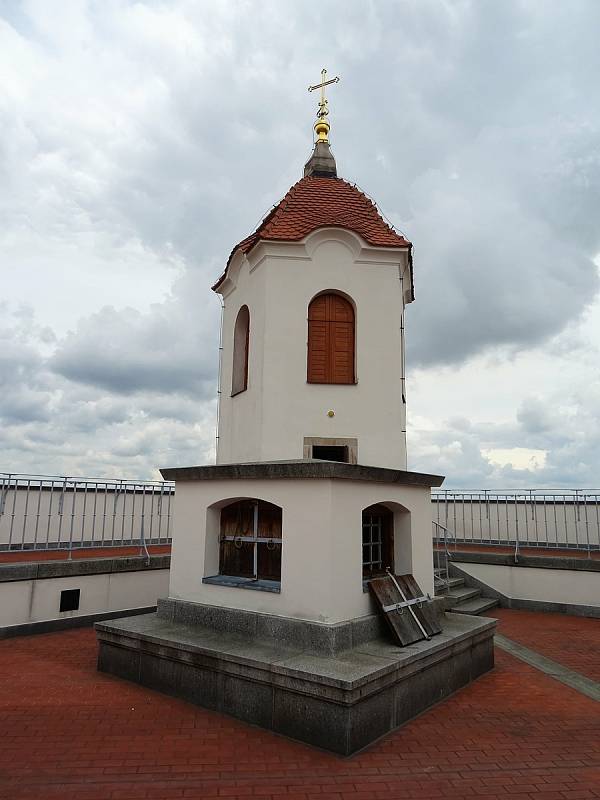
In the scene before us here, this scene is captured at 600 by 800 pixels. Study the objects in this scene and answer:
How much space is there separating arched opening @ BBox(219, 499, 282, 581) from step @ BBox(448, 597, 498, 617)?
538 centimetres

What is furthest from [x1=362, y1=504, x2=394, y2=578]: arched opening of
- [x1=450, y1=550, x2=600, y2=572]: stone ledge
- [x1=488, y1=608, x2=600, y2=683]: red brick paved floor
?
[x1=450, y1=550, x2=600, y2=572]: stone ledge

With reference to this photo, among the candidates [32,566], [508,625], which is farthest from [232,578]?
[508,625]

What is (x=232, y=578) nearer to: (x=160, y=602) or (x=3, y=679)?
(x=160, y=602)

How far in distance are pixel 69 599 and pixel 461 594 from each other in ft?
26.4

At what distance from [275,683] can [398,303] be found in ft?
20.1

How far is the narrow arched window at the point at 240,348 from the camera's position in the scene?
32.3ft

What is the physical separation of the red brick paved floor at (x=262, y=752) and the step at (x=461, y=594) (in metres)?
4.59

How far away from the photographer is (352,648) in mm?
6367

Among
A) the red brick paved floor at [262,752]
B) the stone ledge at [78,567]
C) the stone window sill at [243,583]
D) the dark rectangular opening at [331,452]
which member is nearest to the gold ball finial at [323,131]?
the dark rectangular opening at [331,452]

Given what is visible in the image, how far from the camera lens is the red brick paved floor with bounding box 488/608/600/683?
A: 8.60m

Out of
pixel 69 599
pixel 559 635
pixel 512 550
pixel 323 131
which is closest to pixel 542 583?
pixel 512 550

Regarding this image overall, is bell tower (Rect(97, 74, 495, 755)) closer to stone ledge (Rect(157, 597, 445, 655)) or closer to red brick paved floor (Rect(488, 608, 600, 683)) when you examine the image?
stone ledge (Rect(157, 597, 445, 655))

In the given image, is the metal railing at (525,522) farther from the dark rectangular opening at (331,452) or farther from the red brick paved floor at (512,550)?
the dark rectangular opening at (331,452)

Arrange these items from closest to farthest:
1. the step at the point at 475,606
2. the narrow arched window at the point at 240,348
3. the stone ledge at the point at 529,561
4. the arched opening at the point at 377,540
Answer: the arched opening at the point at 377,540 < the narrow arched window at the point at 240,348 < the step at the point at 475,606 < the stone ledge at the point at 529,561
